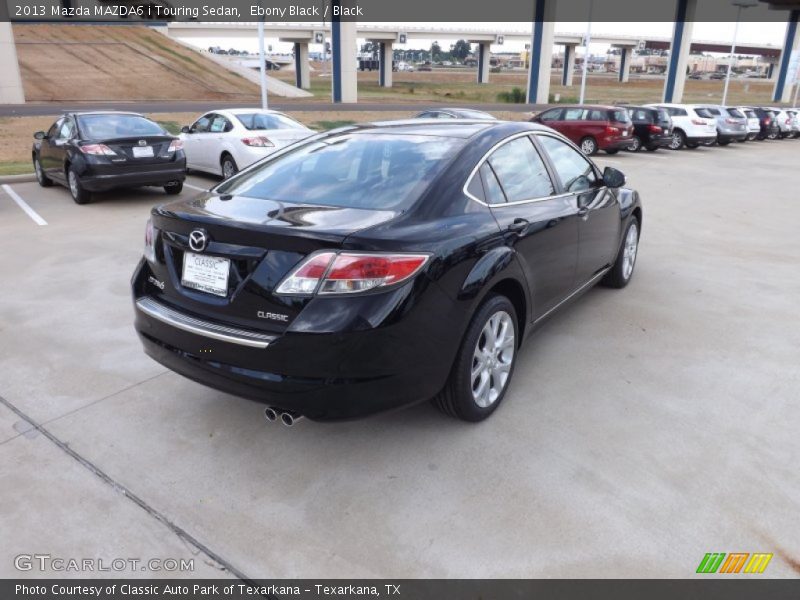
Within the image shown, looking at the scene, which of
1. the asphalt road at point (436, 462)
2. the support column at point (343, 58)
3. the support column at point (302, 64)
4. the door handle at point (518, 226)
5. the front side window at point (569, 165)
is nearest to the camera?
the asphalt road at point (436, 462)

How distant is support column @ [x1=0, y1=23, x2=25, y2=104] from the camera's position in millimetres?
31650

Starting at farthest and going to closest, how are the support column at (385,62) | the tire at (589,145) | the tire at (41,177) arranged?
1. the support column at (385,62)
2. the tire at (589,145)
3. the tire at (41,177)

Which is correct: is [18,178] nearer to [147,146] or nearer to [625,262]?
[147,146]

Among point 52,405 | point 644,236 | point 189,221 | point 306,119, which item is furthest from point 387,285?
point 306,119

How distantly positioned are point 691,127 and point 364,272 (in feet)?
75.5

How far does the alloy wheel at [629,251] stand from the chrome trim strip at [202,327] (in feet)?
13.3

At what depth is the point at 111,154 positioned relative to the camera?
30.8ft

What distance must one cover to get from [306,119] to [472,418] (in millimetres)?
27653

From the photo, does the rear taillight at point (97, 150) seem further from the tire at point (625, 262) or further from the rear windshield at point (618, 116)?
the rear windshield at point (618, 116)

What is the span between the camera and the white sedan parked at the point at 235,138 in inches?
443

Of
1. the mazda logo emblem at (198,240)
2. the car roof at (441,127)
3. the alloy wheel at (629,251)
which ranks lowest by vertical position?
the alloy wheel at (629,251)

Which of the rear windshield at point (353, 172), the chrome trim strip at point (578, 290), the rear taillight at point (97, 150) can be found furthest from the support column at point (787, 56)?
the rear windshield at point (353, 172)

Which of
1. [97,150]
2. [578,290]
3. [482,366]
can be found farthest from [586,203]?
[97,150]

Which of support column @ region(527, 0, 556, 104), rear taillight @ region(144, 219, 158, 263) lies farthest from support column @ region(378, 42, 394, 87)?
rear taillight @ region(144, 219, 158, 263)
